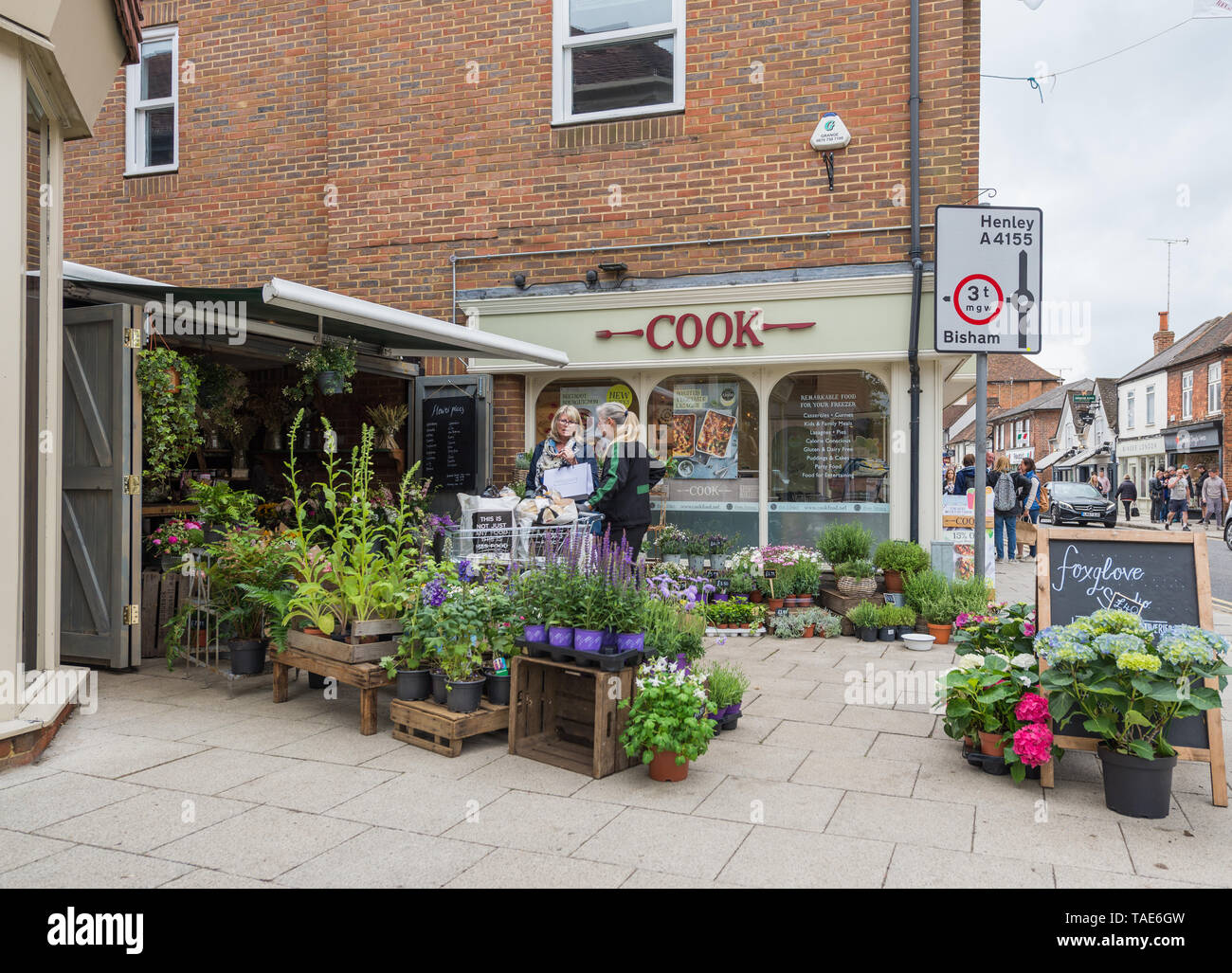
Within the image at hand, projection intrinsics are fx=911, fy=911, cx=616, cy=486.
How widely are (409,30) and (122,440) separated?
18.8 ft

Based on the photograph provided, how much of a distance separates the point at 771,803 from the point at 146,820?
2.59 meters

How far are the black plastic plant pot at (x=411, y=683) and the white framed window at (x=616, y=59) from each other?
6.34 metres

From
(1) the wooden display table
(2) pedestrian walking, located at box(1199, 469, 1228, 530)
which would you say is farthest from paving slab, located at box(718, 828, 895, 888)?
(2) pedestrian walking, located at box(1199, 469, 1228, 530)

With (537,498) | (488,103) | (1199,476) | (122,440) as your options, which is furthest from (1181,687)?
(1199,476)

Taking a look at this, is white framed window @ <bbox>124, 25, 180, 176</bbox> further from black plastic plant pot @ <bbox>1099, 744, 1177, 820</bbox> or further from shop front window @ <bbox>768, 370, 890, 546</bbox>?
black plastic plant pot @ <bbox>1099, 744, 1177, 820</bbox>

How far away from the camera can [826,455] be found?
875 cm

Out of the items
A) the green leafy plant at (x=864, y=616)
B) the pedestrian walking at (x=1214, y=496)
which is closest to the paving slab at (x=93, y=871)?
the green leafy plant at (x=864, y=616)

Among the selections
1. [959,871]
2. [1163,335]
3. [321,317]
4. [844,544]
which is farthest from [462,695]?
[1163,335]

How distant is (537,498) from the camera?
7.26 m

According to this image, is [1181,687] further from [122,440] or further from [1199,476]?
[1199,476]

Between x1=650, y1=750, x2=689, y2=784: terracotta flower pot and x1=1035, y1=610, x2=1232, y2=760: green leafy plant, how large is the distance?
1.67 metres

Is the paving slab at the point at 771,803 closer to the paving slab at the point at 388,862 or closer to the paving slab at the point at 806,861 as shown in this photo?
the paving slab at the point at 806,861

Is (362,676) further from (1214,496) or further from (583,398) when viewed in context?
(1214,496)

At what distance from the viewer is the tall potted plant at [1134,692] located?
3.80 metres
